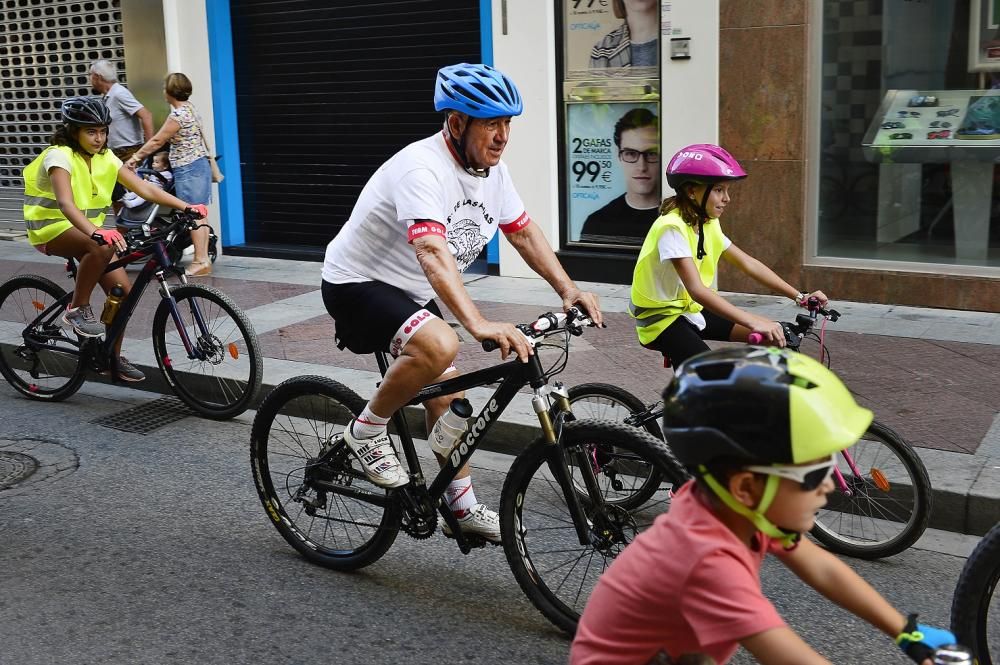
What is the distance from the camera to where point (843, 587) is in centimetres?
229

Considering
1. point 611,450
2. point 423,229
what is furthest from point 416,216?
point 611,450

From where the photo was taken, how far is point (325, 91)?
12.3m

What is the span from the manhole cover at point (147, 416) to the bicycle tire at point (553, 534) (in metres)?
3.52

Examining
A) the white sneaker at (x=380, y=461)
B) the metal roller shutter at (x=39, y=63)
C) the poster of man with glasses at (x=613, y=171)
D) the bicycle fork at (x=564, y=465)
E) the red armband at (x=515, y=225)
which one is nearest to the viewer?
the bicycle fork at (x=564, y=465)

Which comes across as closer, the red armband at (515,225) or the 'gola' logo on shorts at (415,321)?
the 'gola' logo on shorts at (415,321)

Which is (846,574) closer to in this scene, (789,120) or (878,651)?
(878,651)

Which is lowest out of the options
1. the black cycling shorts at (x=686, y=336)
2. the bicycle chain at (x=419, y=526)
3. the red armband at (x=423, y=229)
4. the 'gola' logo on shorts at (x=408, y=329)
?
the bicycle chain at (x=419, y=526)

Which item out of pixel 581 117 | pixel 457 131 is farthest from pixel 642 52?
pixel 457 131

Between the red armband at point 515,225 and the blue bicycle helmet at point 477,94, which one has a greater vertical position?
the blue bicycle helmet at point 477,94

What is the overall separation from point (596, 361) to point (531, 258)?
313 cm

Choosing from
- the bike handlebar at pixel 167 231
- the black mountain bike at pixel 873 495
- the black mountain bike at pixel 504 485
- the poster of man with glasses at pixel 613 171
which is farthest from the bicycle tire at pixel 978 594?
the poster of man with glasses at pixel 613 171

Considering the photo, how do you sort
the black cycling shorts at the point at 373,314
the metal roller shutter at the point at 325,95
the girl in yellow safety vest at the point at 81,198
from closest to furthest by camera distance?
the black cycling shorts at the point at 373,314 → the girl in yellow safety vest at the point at 81,198 → the metal roller shutter at the point at 325,95

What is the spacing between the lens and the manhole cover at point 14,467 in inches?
234

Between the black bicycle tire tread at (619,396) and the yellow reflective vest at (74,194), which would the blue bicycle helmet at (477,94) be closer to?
the black bicycle tire tread at (619,396)
